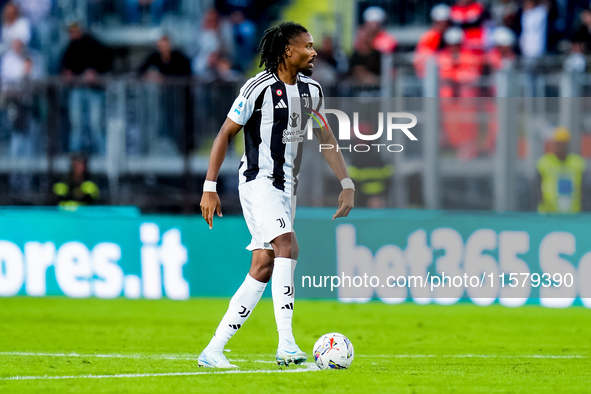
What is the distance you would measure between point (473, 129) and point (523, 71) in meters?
0.83

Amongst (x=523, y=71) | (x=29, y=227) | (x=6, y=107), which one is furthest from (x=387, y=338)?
(x=6, y=107)

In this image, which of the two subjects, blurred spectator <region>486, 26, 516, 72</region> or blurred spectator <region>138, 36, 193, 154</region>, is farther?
blurred spectator <region>486, 26, 516, 72</region>

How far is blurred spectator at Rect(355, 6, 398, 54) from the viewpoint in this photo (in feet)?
44.7

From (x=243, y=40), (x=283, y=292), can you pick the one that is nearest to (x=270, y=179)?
(x=283, y=292)

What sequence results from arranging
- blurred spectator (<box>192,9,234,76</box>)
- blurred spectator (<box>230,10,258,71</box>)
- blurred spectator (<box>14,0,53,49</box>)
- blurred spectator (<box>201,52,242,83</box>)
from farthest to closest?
blurred spectator (<box>14,0,53,49</box>) → blurred spectator (<box>230,10,258,71</box>) → blurred spectator (<box>192,9,234,76</box>) → blurred spectator (<box>201,52,242,83</box>)

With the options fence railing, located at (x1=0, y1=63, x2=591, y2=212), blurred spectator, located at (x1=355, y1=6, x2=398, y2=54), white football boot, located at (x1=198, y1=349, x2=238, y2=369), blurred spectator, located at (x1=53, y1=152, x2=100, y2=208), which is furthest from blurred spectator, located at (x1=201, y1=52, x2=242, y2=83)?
white football boot, located at (x1=198, y1=349, x2=238, y2=369)

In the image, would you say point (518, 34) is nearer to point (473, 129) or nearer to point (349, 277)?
point (473, 129)

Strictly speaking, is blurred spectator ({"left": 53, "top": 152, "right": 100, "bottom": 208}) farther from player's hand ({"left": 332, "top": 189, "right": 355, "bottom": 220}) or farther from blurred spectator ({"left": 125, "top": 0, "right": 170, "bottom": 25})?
player's hand ({"left": 332, "top": 189, "right": 355, "bottom": 220})

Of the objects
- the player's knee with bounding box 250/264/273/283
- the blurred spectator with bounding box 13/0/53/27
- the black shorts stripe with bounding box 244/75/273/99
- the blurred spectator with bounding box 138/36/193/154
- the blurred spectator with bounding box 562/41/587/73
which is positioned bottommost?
the player's knee with bounding box 250/264/273/283

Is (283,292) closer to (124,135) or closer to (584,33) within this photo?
(124,135)

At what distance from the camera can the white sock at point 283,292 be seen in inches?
245

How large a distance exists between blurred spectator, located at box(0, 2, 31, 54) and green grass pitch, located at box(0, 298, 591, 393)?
5.06 meters

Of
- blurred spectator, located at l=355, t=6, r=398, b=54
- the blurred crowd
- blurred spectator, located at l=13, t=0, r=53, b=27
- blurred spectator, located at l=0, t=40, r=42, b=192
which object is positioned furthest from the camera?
blurred spectator, located at l=13, t=0, r=53, b=27

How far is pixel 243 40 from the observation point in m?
14.8
